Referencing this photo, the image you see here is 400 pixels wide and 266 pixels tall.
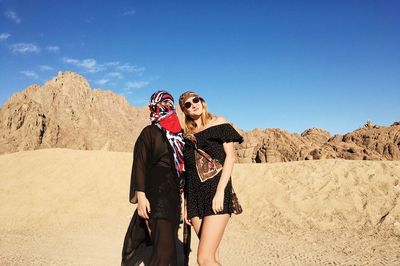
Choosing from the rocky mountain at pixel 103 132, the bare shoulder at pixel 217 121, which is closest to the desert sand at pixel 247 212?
the bare shoulder at pixel 217 121

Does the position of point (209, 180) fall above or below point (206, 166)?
below

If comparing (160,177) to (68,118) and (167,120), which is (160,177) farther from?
(68,118)

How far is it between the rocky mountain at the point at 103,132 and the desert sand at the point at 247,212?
336 inches

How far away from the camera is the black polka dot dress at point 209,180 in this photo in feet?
10.1

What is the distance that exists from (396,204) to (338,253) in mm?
3521

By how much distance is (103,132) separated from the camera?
62.2m

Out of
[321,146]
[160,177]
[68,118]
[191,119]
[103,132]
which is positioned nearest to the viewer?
[160,177]

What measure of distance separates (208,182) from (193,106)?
699 mm

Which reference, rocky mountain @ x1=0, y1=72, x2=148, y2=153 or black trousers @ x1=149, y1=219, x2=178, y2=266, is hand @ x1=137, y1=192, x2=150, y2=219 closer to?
black trousers @ x1=149, y1=219, x2=178, y2=266

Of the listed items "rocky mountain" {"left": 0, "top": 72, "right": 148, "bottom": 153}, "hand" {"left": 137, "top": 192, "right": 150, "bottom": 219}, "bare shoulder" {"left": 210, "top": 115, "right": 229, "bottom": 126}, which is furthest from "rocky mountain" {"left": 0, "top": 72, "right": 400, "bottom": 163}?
"hand" {"left": 137, "top": 192, "right": 150, "bottom": 219}

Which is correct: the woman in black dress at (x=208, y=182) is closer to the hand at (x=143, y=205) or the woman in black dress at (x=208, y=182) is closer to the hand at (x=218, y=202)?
the hand at (x=218, y=202)

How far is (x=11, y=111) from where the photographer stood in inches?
1736

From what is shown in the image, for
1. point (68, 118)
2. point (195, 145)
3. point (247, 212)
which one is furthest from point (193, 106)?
point (68, 118)

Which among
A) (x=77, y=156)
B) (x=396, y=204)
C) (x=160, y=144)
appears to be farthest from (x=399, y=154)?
(x=160, y=144)
